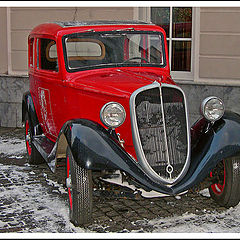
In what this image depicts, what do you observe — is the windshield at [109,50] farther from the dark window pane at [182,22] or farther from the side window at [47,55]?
the dark window pane at [182,22]

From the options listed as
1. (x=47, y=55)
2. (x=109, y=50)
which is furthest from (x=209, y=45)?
(x=47, y=55)

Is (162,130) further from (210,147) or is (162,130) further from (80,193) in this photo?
(80,193)

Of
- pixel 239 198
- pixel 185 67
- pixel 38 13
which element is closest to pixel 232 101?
pixel 185 67

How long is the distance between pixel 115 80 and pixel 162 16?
12.3 feet

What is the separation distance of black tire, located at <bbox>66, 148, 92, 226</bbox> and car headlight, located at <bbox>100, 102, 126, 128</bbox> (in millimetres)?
440

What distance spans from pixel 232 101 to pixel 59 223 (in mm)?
3969

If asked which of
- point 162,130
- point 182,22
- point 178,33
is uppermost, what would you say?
point 182,22

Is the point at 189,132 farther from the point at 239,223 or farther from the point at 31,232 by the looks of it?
the point at 31,232

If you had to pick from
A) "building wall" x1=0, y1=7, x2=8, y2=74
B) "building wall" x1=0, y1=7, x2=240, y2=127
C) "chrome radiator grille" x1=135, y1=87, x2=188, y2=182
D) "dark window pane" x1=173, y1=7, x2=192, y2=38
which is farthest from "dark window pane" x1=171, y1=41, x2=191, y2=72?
"chrome radiator grille" x1=135, y1=87, x2=188, y2=182

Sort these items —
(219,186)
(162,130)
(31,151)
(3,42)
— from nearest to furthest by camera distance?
(162,130) < (219,186) < (31,151) < (3,42)

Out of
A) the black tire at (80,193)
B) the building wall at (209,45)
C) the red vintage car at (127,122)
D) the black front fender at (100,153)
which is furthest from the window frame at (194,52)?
the black tire at (80,193)

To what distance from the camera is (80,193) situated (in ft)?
12.6

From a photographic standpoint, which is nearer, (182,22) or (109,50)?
(109,50)

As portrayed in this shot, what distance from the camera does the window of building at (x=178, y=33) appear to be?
297 inches
